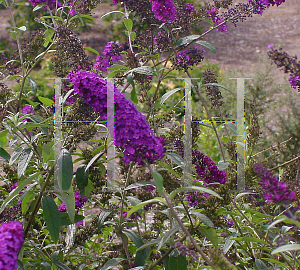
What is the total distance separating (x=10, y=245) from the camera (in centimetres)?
109

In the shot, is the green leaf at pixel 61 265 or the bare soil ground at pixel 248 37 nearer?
the green leaf at pixel 61 265

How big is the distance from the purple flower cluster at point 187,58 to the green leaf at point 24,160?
77 cm

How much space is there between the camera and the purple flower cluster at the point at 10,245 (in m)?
1.04

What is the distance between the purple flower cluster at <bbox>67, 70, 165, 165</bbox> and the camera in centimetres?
131

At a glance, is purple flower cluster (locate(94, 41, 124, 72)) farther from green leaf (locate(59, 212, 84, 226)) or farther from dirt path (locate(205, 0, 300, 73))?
dirt path (locate(205, 0, 300, 73))

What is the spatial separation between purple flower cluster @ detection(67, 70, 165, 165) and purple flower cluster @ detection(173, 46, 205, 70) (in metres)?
0.57

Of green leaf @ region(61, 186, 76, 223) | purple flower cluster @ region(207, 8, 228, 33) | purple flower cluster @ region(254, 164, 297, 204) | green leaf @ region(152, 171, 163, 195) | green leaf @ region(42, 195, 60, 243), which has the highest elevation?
purple flower cluster @ region(207, 8, 228, 33)

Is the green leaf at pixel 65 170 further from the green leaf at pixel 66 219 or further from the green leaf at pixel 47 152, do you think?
the green leaf at pixel 66 219

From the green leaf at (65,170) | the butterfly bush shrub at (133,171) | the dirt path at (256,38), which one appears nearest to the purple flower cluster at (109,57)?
the butterfly bush shrub at (133,171)

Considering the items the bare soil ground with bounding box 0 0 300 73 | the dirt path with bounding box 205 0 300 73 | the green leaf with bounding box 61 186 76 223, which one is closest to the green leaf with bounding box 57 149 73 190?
the green leaf with bounding box 61 186 76 223

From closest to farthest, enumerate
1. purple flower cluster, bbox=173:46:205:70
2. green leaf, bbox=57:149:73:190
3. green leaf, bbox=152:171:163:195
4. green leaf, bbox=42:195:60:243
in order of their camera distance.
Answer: green leaf, bbox=152:171:163:195, green leaf, bbox=57:149:73:190, green leaf, bbox=42:195:60:243, purple flower cluster, bbox=173:46:205:70

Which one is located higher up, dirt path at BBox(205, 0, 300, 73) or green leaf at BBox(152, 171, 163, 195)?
green leaf at BBox(152, 171, 163, 195)

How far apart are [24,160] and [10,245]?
62 centimetres

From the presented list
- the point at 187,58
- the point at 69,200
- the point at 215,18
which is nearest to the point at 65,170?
the point at 69,200
